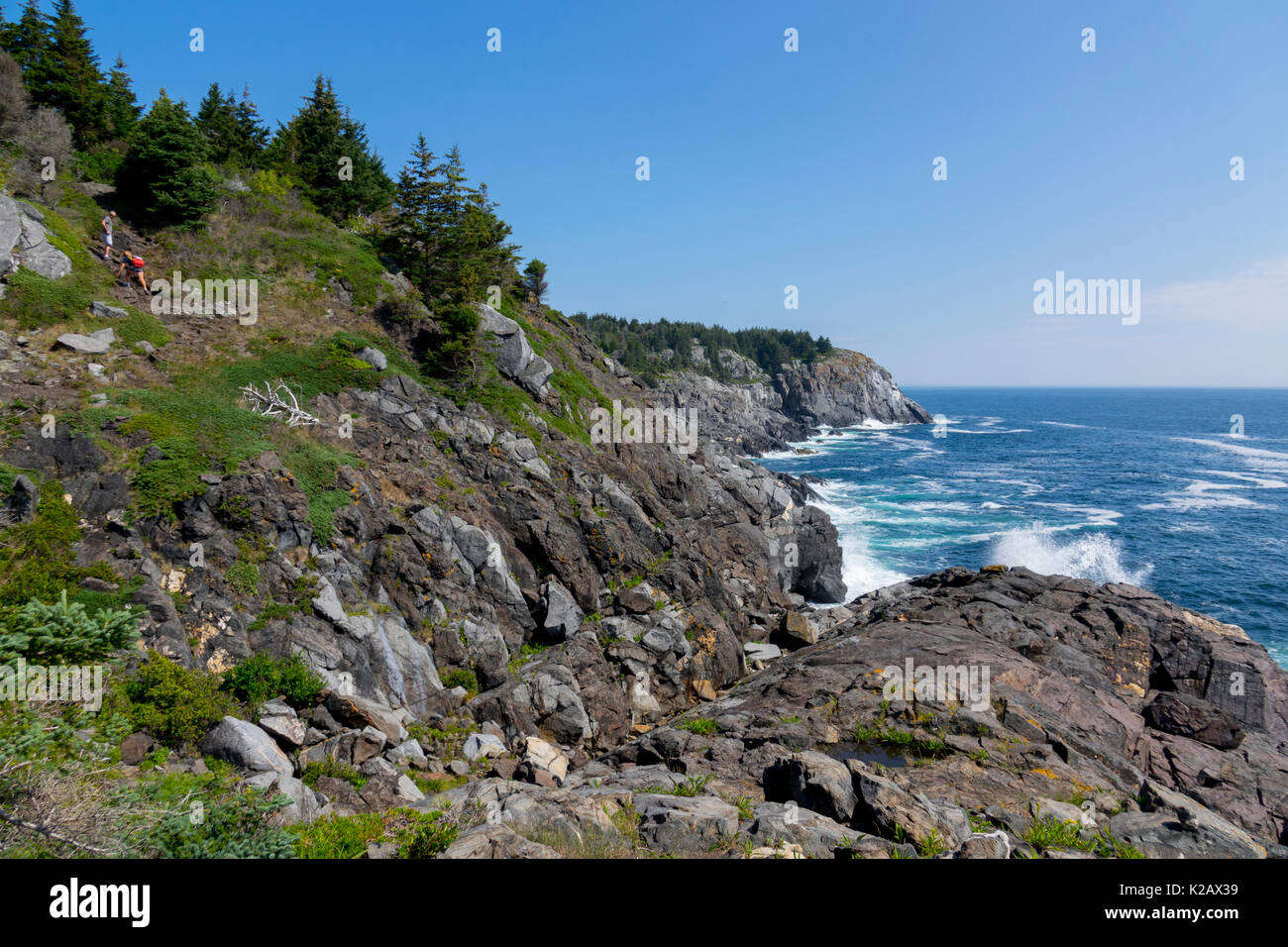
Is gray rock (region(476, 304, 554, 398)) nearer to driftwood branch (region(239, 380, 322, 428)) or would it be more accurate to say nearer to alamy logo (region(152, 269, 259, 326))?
alamy logo (region(152, 269, 259, 326))

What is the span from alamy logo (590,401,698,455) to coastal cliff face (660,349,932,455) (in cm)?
6065

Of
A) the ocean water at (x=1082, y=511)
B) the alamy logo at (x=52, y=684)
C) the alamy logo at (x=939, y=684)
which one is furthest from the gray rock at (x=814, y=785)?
the ocean water at (x=1082, y=511)

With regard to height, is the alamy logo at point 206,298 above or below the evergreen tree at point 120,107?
below

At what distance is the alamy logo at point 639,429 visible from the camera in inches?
1260

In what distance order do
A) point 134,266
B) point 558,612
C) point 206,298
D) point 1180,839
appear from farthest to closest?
point 206,298, point 134,266, point 558,612, point 1180,839

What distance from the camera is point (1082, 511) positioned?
53812mm

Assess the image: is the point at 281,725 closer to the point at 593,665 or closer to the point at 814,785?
the point at 593,665

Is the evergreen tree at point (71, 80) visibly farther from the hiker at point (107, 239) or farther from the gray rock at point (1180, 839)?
the gray rock at point (1180, 839)

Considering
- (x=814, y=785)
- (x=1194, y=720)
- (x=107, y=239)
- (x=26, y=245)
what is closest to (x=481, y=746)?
(x=814, y=785)

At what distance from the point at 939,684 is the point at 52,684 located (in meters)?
17.6
